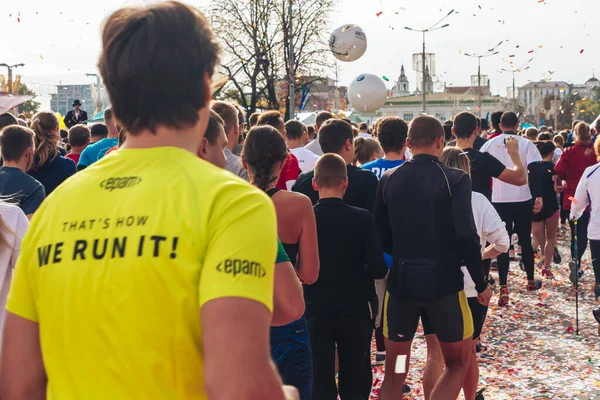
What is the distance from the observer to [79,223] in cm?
160

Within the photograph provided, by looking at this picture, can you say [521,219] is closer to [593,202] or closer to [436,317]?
[593,202]

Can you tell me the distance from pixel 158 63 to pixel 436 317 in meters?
3.41

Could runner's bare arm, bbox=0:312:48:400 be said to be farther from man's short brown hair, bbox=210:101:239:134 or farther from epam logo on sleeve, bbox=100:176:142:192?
man's short brown hair, bbox=210:101:239:134

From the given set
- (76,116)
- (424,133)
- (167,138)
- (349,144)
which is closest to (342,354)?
(424,133)

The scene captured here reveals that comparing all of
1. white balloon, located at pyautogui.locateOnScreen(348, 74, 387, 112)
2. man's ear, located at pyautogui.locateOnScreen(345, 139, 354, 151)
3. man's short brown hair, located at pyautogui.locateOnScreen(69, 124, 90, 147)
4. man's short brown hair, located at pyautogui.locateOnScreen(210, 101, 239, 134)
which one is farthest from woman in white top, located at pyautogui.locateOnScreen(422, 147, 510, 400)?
white balloon, located at pyautogui.locateOnScreen(348, 74, 387, 112)

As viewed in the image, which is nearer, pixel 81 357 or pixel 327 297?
pixel 81 357

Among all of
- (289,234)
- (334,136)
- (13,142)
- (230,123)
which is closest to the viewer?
(289,234)

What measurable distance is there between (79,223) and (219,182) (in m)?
0.31

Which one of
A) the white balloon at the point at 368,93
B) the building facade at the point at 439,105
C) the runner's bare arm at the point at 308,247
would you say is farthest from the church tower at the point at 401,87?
the runner's bare arm at the point at 308,247

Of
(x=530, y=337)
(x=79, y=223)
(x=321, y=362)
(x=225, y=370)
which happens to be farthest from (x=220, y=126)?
(x=530, y=337)

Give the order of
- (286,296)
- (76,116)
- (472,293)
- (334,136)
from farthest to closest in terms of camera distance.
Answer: (76,116)
(334,136)
(472,293)
(286,296)

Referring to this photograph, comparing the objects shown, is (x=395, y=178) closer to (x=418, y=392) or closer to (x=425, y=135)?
(x=425, y=135)

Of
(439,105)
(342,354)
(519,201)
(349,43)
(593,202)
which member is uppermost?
(349,43)

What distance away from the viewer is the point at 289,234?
13.1 ft
